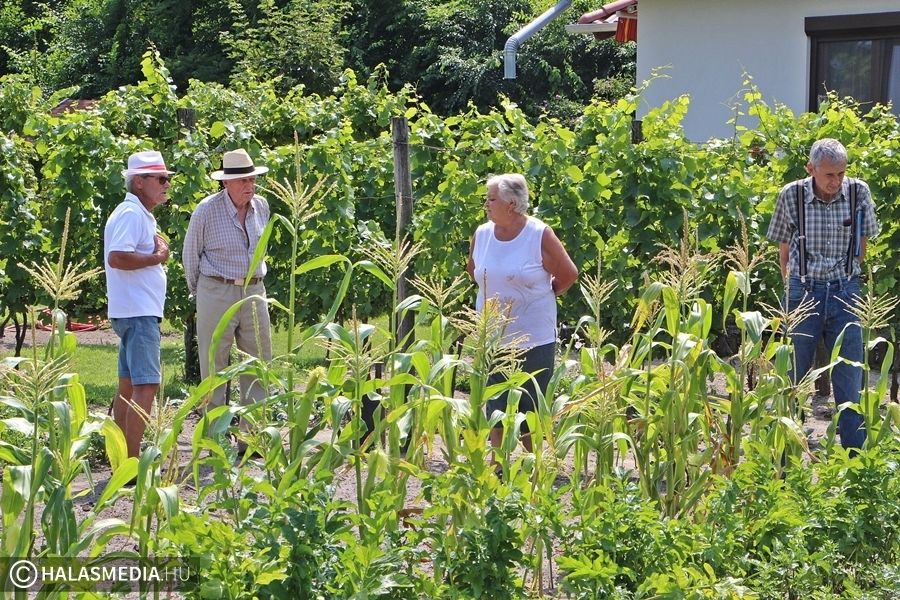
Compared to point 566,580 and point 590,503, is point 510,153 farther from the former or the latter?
point 566,580

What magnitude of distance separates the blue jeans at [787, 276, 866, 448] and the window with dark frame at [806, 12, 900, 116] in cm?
671

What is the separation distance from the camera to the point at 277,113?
8719mm

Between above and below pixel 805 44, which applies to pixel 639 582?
below

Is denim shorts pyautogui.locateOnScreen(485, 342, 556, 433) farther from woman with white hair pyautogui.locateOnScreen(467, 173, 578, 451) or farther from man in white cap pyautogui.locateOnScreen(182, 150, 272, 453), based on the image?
man in white cap pyautogui.locateOnScreen(182, 150, 272, 453)

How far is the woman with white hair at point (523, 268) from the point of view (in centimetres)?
530

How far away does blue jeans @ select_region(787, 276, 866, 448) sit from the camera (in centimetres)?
574

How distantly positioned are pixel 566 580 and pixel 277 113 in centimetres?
601

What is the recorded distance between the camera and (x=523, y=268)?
17.4 ft

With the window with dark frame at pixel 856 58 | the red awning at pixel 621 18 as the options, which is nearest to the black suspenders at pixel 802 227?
the window with dark frame at pixel 856 58

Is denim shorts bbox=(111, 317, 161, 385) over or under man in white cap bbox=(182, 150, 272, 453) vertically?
under

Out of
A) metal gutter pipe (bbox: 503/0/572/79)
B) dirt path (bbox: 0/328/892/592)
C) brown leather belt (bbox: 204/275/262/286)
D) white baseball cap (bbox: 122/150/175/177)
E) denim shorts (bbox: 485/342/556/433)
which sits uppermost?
metal gutter pipe (bbox: 503/0/572/79)

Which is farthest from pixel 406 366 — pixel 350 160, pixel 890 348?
pixel 350 160

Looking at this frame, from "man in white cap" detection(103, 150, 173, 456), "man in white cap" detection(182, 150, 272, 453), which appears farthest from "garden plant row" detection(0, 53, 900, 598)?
"man in white cap" detection(182, 150, 272, 453)

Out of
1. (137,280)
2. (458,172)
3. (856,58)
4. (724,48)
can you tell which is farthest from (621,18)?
(137,280)
